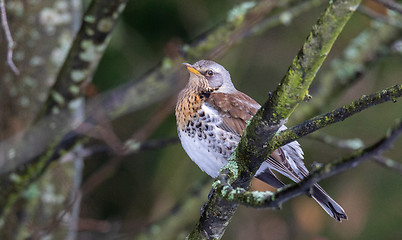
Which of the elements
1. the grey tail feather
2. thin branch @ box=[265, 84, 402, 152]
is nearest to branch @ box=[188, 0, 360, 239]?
thin branch @ box=[265, 84, 402, 152]

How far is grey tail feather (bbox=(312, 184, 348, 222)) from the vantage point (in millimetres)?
2695

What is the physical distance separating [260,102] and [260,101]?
0.06m

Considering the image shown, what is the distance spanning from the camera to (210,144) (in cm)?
309

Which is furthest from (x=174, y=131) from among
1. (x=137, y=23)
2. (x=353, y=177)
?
(x=353, y=177)

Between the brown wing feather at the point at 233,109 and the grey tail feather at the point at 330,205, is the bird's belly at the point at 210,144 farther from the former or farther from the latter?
the grey tail feather at the point at 330,205

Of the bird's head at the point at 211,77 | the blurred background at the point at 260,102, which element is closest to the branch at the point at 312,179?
the bird's head at the point at 211,77

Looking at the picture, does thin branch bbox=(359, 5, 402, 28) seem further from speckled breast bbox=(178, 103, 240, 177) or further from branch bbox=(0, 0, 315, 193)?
speckled breast bbox=(178, 103, 240, 177)

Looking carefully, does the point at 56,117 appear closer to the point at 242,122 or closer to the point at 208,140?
the point at 208,140

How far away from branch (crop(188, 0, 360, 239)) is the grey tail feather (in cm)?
60

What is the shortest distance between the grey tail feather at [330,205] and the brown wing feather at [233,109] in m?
0.53

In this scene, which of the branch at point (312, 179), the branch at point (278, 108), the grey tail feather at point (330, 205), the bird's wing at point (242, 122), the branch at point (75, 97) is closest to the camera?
the branch at point (312, 179)

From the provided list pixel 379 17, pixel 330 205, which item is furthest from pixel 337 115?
pixel 379 17

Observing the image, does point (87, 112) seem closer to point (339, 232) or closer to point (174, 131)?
point (174, 131)

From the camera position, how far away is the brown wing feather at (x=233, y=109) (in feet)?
10.2
